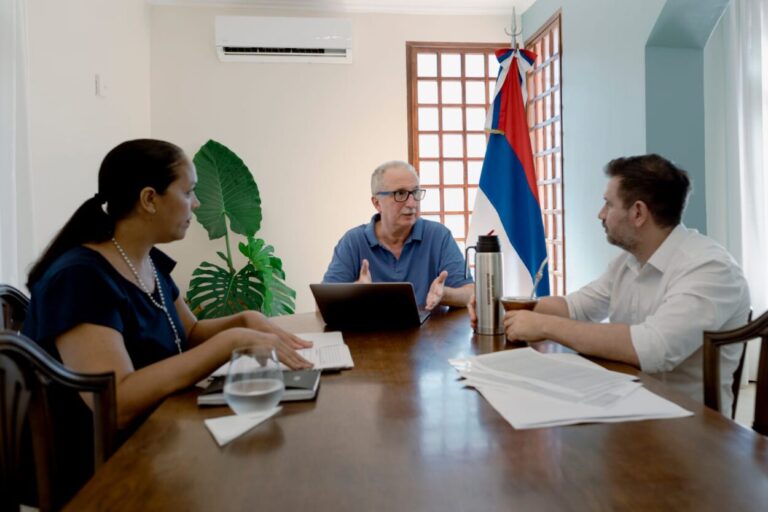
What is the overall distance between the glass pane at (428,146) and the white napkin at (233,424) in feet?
12.6

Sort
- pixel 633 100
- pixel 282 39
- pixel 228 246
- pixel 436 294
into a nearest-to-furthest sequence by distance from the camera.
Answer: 1. pixel 436 294
2. pixel 633 100
3. pixel 228 246
4. pixel 282 39

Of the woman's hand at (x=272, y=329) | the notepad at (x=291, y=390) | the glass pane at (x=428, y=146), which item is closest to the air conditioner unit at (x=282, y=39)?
the glass pane at (x=428, y=146)

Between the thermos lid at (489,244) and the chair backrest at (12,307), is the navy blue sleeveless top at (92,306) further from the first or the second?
the thermos lid at (489,244)

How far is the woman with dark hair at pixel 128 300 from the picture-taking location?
104cm

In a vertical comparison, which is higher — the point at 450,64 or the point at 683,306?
the point at 450,64

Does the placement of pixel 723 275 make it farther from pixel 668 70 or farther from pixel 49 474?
pixel 668 70

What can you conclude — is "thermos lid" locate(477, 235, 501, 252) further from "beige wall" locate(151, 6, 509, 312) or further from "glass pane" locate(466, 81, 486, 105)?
"glass pane" locate(466, 81, 486, 105)

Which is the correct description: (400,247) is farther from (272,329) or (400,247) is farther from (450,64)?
(450,64)

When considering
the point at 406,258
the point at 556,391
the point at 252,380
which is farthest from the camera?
the point at 406,258

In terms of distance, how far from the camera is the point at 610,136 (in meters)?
3.23

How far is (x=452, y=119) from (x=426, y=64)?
1.62ft

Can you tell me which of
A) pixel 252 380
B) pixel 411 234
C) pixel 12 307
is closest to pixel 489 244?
pixel 252 380

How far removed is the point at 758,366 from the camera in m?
1.01

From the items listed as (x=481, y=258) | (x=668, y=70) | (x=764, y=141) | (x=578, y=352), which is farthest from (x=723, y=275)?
(x=764, y=141)
